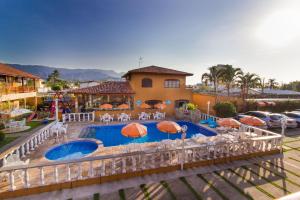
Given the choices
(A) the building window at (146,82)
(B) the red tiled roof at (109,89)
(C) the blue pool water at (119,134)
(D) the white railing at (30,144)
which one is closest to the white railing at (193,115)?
(C) the blue pool water at (119,134)

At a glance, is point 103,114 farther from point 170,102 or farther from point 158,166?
point 158,166

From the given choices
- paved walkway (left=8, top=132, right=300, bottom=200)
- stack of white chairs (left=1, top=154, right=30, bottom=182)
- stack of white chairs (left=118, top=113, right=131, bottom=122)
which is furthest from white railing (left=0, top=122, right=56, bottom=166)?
stack of white chairs (left=118, top=113, right=131, bottom=122)

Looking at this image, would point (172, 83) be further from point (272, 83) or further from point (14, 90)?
point (272, 83)

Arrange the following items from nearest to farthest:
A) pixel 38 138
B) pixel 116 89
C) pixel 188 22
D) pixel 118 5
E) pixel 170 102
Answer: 1. pixel 38 138
2. pixel 118 5
3. pixel 188 22
4. pixel 116 89
5. pixel 170 102

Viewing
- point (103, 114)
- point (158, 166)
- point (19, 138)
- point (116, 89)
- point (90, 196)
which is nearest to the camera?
point (90, 196)

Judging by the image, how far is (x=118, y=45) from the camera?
2586cm

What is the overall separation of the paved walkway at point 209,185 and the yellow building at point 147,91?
44.9 feet

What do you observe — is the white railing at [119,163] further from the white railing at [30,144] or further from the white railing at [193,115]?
the white railing at [193,115]

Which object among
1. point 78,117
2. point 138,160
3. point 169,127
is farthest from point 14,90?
point 169,127

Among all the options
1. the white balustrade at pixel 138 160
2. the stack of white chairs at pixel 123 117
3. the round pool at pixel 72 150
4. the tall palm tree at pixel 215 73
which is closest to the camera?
the white balustrade at pixel 138 160

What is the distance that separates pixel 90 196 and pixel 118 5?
57.9ft

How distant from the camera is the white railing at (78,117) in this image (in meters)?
17.3

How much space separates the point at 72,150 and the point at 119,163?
5183 mm

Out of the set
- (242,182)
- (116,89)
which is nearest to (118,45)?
(116,89)
